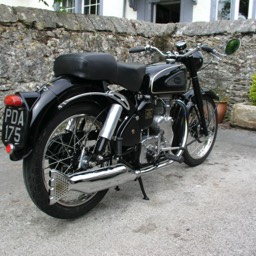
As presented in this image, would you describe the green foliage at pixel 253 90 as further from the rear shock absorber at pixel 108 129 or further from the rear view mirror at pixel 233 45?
the rear shock absorber at pixel 108 129

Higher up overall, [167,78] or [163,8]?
[163,8]

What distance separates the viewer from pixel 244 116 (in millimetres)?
5688

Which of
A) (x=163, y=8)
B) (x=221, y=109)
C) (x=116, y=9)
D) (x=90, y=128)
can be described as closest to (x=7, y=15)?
(x=90, y=128)

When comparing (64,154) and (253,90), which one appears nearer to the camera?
(64,154)

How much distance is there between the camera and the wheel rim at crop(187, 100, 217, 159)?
3854 millimetres

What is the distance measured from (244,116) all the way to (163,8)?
23.6ft

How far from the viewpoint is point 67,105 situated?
Answer: 2.43 m

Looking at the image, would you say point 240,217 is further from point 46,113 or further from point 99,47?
point 99,47

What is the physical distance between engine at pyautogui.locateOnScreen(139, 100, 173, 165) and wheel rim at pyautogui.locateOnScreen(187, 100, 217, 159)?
547 mm

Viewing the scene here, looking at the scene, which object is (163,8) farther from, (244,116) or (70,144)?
(70,144)

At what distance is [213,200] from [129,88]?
45.3 inches

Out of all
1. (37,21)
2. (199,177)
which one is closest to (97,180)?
(199,177)

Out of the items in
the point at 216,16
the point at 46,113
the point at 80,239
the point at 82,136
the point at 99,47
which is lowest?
the point at 80,239

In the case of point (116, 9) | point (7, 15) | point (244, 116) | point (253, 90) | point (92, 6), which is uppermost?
point (92, 6)
